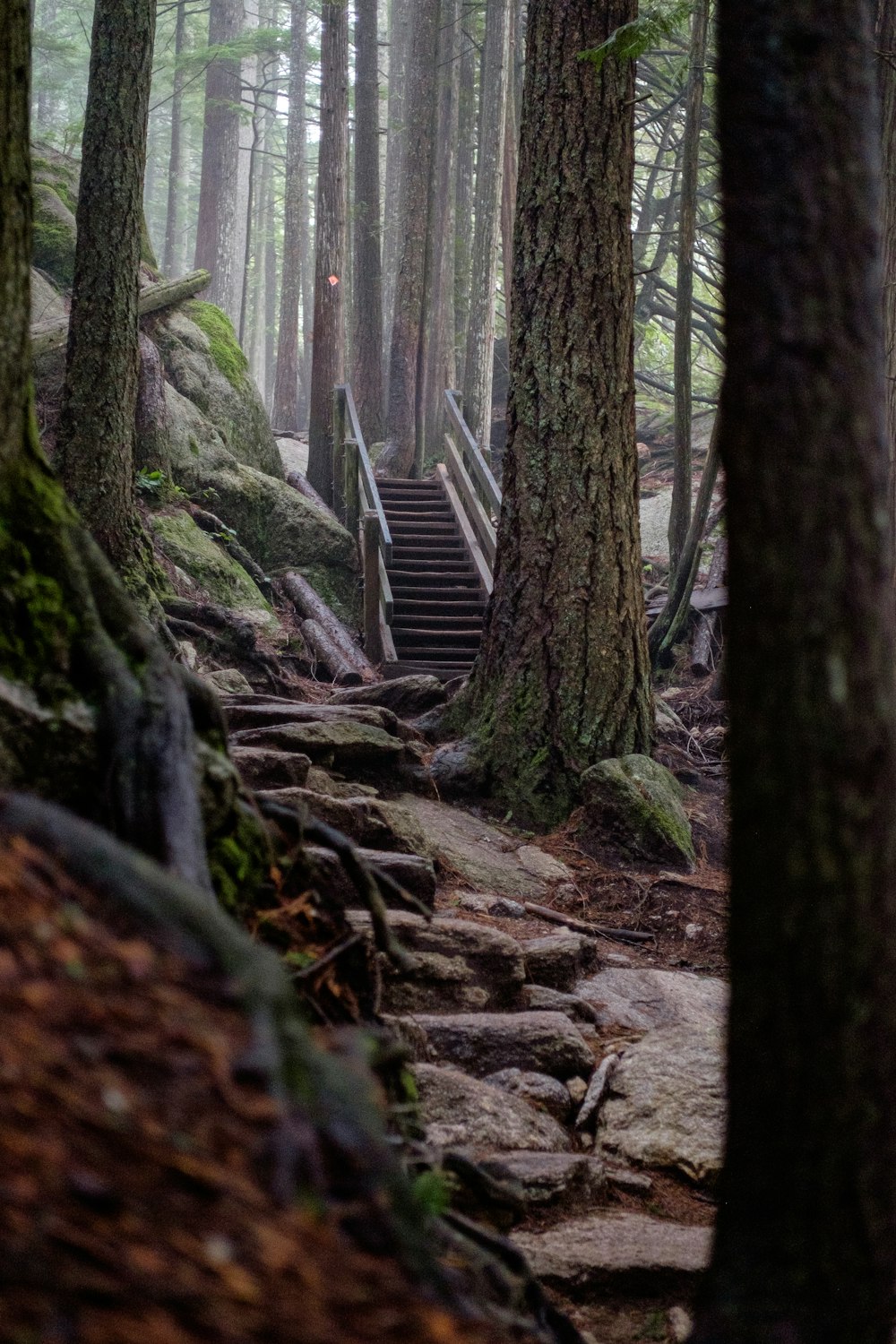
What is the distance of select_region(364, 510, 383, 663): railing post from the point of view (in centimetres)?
1186

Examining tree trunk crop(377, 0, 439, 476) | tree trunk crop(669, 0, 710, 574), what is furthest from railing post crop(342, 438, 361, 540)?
tree trunk crop(669, 0, 710, 574)

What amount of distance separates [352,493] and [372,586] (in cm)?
272

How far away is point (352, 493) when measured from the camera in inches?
563

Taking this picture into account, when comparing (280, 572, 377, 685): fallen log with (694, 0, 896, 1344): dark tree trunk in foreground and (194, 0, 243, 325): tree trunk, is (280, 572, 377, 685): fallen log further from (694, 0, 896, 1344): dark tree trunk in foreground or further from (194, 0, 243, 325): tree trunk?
(194, 0, 243, 325): tree trunk

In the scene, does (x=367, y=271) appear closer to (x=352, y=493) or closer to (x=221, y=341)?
(x=221, y=341)

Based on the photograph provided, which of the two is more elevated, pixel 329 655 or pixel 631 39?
pixel 631 39

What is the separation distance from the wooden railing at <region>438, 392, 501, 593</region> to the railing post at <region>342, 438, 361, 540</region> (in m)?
1.27

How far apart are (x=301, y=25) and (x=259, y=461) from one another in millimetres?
21729

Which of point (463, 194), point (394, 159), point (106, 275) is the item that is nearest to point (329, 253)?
point (463, 194)

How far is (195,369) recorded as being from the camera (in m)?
13.7

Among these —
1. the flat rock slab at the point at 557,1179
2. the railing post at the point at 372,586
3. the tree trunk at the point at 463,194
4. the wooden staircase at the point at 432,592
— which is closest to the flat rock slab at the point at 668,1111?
the flat rock slab at the point at 557,1179

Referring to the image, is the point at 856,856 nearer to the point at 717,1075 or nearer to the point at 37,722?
the point at 37,722

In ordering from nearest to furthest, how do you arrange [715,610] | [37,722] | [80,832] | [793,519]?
[80,832] < [793,519] < [37,722] < [715,610]

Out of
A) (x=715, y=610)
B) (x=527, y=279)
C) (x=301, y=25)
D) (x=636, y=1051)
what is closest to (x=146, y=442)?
(x=527, y=279)
